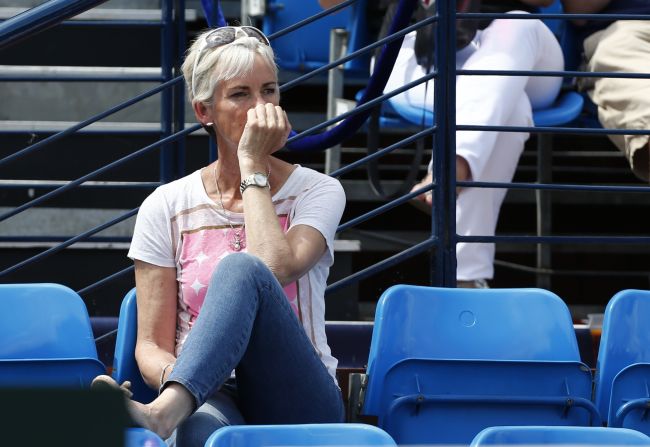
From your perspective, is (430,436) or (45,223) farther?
(45,223)

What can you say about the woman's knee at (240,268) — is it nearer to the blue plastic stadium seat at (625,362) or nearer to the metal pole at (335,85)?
the blue plastic stadium seat at (625,362)

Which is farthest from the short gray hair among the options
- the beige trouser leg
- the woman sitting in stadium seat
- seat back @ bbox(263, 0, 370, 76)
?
seat back @ bbox(263, 0, 370, 76)

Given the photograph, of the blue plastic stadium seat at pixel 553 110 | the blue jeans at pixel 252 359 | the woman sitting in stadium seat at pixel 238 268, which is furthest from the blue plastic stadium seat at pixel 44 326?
the blue plastic stadium seat at pixel 553 110

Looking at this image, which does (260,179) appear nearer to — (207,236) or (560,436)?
(207,236)

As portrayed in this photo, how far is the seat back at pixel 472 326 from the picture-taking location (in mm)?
2373

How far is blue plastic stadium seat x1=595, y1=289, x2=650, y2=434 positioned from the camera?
2334 mm

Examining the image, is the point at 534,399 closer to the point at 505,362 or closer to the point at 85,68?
the point at 505,362

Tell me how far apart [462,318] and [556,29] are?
7.21ft

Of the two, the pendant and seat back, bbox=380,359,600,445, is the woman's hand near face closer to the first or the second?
the pendant

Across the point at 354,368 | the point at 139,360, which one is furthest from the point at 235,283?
the point at 354,368

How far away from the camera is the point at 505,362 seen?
93.1 inches

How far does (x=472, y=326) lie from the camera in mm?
2412

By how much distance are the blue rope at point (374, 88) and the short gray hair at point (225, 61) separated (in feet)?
2.13

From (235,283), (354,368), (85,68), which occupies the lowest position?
(354,368)
